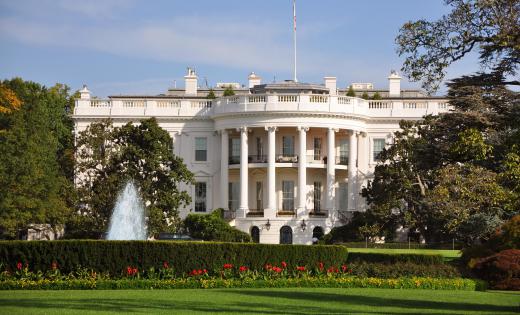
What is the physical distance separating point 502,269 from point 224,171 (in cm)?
4414

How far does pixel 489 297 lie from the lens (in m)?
29.3

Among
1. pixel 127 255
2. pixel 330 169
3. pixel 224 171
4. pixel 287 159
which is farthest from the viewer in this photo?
pixel 224 171

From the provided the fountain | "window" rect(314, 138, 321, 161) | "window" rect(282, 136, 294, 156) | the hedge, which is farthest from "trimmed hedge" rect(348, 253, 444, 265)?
"window" rect(314, 138, 321, 161)

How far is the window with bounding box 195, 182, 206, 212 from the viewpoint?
78.2 meters

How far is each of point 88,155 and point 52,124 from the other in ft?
48.4

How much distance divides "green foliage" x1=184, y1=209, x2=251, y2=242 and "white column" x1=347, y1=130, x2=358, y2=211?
904cm

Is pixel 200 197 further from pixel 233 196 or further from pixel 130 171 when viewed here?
pixel 130 171

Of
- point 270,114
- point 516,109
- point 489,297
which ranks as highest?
point 270,114

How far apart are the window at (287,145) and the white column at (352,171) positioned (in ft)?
12.7

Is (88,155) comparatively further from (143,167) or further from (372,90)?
(372,90)

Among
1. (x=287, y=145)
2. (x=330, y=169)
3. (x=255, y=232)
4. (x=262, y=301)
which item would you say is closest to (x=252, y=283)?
(x=262, y=301)

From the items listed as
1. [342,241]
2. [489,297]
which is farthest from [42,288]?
[342,241]

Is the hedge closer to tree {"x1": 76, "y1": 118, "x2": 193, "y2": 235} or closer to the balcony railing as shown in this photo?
tree {"x1": 76, "y1": 118, "x2": 193, "y2": 235}

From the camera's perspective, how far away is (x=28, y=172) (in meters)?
59.5
